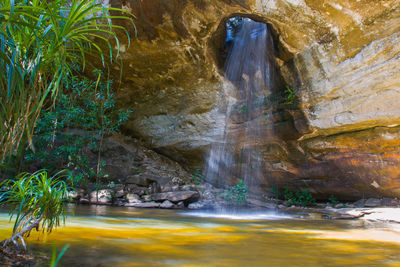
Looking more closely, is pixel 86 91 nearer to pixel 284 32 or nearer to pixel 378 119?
pixel 284 32

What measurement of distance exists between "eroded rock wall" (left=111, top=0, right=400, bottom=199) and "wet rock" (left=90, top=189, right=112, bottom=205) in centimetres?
245

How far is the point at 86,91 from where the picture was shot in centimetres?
728

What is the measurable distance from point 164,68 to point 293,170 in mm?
4256

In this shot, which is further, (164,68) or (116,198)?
(164,68)

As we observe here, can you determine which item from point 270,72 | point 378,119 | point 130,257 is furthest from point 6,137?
point 270,72

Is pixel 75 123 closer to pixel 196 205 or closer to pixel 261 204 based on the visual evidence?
pixel 196 205

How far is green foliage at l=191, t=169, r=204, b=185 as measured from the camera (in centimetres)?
833

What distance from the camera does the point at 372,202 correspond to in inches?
255

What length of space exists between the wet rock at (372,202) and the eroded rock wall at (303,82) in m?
0.16

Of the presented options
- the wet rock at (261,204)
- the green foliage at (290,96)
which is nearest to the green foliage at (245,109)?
the green foliage at (290,96)

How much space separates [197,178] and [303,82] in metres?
4.05

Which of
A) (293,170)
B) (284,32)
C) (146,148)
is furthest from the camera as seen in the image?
(146,148)

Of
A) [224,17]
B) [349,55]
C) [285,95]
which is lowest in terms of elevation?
[285,95]

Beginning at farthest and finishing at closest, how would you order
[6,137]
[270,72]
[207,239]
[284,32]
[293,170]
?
[293,170] < [270,72] < [284,32] < [207,239] < [6,137]
